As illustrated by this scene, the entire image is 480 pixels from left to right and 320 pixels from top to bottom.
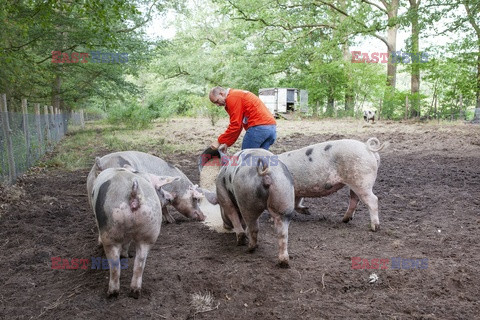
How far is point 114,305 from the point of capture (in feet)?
9.85

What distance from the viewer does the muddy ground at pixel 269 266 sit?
3.01 meters

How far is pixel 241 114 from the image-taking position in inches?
220

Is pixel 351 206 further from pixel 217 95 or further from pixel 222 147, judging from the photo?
pixel 217 95

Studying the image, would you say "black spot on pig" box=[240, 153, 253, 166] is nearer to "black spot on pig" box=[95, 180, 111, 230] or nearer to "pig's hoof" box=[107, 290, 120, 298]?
"black spot on pig" box=[95, 180, 111, 230]

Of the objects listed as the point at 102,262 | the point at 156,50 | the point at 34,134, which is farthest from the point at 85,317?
the point at 156,50

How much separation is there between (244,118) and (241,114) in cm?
23

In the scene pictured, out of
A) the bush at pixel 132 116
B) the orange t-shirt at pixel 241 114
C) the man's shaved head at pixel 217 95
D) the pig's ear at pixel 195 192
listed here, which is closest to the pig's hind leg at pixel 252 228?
the pig's ear at pixel 195 192

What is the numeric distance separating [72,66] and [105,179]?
14140mm

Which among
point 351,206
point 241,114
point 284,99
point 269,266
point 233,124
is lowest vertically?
point 269,266

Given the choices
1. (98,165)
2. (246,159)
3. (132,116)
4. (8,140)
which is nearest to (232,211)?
(246,159)

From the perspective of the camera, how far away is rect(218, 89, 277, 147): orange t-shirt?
216 inches

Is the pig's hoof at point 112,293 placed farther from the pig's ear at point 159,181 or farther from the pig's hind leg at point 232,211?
the pig's hind leg at point 232,211

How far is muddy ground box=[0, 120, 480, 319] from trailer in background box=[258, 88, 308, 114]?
2145cm

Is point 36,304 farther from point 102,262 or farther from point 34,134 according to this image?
point 34,134
